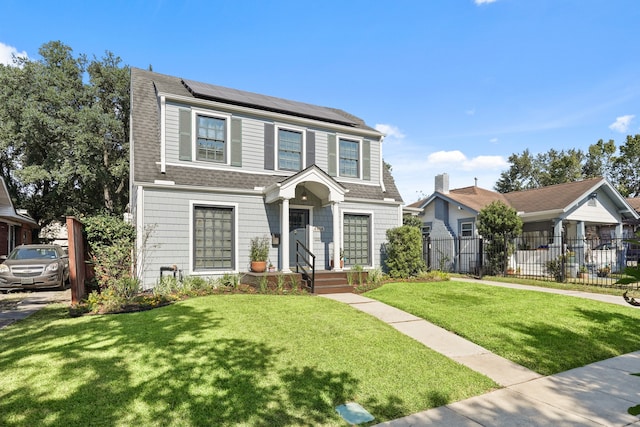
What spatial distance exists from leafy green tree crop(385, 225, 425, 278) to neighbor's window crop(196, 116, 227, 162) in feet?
21.3

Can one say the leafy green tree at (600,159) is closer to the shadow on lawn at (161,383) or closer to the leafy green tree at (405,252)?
the leafy green tree at (405,252)

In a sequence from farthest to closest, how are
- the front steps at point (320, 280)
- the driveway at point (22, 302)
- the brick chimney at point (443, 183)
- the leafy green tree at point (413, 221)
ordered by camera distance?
1. the leafy green tree at point (413, 221)
2. the brick chimney at point (443, 183)
3. the front steps at point (320, 280)
4. the driveway at point (22, 302)

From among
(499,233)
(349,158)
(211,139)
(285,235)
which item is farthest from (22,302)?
(499,233)

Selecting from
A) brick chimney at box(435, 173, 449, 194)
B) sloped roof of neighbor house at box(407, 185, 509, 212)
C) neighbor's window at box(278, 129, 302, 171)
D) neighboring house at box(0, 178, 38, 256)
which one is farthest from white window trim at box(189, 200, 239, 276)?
brick chimney at box(435, 173, 449, 194)

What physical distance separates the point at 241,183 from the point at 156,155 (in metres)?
2.60

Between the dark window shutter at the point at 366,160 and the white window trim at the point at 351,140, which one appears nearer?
the white window trim at the point at 351,140

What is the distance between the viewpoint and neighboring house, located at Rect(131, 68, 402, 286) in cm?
1000

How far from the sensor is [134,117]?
1098 cm

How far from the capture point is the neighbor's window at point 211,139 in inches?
428

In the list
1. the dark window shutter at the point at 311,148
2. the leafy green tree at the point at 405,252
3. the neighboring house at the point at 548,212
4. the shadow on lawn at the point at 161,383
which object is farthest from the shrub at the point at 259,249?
the neighboring house at the point at 548,212

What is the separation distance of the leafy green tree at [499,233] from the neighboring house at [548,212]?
269cm

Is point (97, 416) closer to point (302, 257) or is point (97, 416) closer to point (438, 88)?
point (302, 257)

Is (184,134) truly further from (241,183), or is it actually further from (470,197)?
(470,197)

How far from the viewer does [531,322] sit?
22.1 ft
